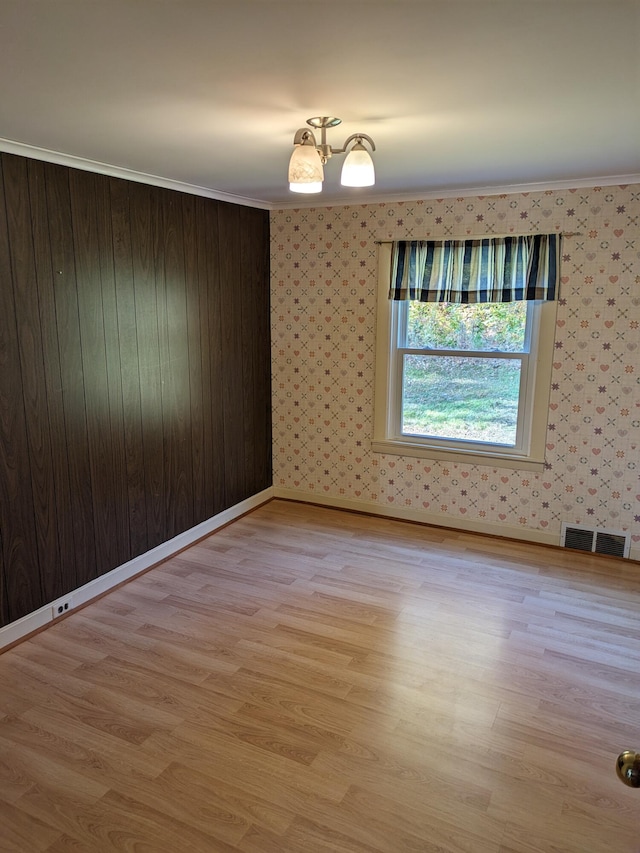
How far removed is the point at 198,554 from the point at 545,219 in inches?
123

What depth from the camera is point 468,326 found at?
13.4ft

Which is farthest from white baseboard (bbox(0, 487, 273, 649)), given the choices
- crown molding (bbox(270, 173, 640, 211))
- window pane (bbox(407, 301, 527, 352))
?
crown molding (bbox(270, 173, 640, 211))

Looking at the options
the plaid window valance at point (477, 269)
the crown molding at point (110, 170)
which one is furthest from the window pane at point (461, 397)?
the crown molding at point (110, 170)

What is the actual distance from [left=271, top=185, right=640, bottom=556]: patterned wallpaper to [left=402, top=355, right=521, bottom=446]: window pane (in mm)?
A: 254

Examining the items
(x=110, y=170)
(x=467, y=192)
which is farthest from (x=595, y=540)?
(x=110, y=170)

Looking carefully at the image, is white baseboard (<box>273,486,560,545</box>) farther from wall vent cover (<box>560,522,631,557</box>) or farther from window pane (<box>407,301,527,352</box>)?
window pane (<box>407,301,527,352</box>)

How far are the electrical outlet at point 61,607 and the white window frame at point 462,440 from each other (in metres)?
2.37

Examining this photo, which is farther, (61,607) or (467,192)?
(467,192)

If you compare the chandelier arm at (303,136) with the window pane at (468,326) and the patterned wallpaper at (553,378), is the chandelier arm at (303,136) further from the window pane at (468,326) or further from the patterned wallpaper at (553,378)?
the window pane at (468,326)

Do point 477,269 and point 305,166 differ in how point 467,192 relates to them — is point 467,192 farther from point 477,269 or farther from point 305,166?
point 305,166

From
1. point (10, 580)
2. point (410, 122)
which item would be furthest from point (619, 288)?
point (10, 580)

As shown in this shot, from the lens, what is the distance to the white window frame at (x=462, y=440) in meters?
3.84

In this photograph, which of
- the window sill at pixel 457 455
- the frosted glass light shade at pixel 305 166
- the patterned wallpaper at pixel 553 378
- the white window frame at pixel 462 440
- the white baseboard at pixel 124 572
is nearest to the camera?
the frosted glass light shade at pixel 305 166

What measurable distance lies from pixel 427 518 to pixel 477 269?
1.85m
